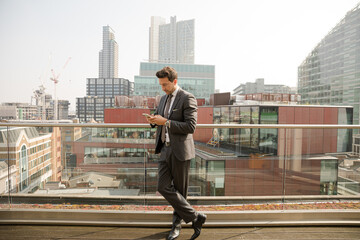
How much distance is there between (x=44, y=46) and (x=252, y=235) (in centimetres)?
13971

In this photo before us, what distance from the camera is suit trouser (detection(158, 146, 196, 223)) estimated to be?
2.04m

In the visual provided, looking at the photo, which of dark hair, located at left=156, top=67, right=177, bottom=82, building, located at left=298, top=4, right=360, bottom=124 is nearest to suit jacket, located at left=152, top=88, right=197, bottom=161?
dark hair, located at left=156, top=67, right=177, bottom=82

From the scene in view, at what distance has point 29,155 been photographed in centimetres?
279

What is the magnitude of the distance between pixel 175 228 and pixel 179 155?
0.76 metres

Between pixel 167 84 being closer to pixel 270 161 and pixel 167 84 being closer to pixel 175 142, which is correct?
pixel 175 142

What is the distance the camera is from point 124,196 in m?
2.75

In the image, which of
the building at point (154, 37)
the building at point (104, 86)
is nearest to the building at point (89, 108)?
the building at point (104, 86)

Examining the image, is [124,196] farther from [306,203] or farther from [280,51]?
[280,51]

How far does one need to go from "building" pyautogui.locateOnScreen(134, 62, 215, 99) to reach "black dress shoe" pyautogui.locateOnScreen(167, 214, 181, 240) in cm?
6753

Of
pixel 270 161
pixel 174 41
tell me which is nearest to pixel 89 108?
pixel 174 41

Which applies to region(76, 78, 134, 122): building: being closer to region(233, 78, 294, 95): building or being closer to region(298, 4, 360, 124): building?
region(233, 78, 294, 95): building

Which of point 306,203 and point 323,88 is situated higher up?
point 323,88

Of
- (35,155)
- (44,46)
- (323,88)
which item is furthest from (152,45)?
(35,155)

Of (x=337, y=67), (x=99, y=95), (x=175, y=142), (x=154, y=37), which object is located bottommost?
(x=175, y=142)
